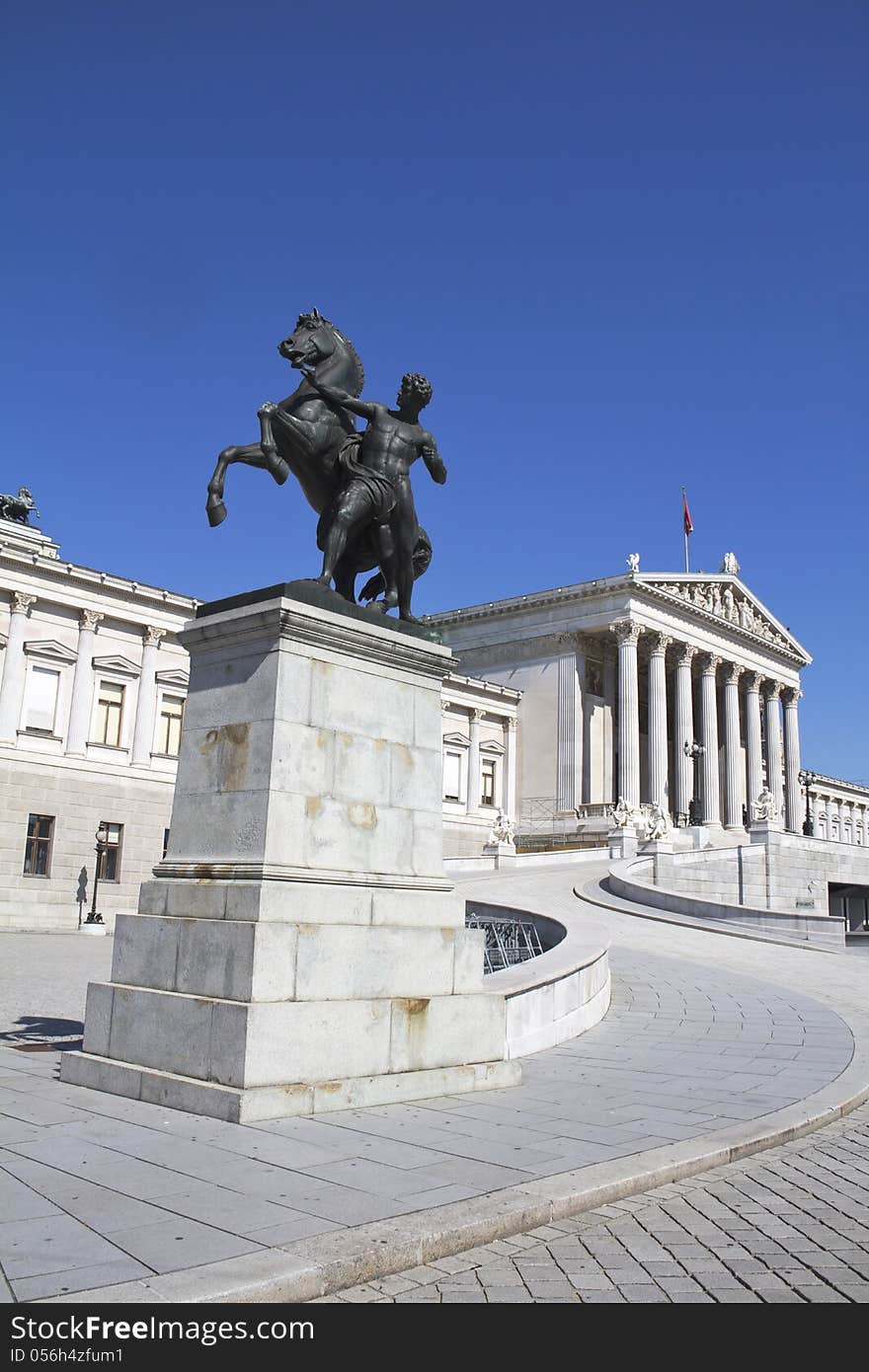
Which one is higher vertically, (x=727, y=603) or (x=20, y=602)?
(x=727, y=603)

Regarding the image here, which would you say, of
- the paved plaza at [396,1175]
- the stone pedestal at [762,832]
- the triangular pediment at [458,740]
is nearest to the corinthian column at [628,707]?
the triangular pediment at [458,740]

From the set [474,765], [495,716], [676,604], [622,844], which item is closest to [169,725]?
[622,844]

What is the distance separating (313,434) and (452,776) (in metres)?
49.5

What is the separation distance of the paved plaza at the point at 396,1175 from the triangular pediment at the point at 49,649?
32328mm

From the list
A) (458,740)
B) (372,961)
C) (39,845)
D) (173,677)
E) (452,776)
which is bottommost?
(372,961)

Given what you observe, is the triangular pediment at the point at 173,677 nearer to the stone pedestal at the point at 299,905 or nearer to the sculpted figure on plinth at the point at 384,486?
the sculpted figure on plinth at the point at 384,486

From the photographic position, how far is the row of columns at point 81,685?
40.1 meters

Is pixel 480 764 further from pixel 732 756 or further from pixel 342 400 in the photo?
pixel 342 400

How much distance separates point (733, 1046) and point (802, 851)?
3774cm

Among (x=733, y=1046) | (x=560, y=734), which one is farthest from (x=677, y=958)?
(x=560, y=734)

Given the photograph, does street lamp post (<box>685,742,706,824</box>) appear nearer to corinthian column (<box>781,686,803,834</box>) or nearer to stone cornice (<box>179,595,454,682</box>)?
corinthian column (<box>781,686,803,834</box>)

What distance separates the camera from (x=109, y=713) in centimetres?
4362

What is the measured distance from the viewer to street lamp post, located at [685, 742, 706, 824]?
2083 inches
